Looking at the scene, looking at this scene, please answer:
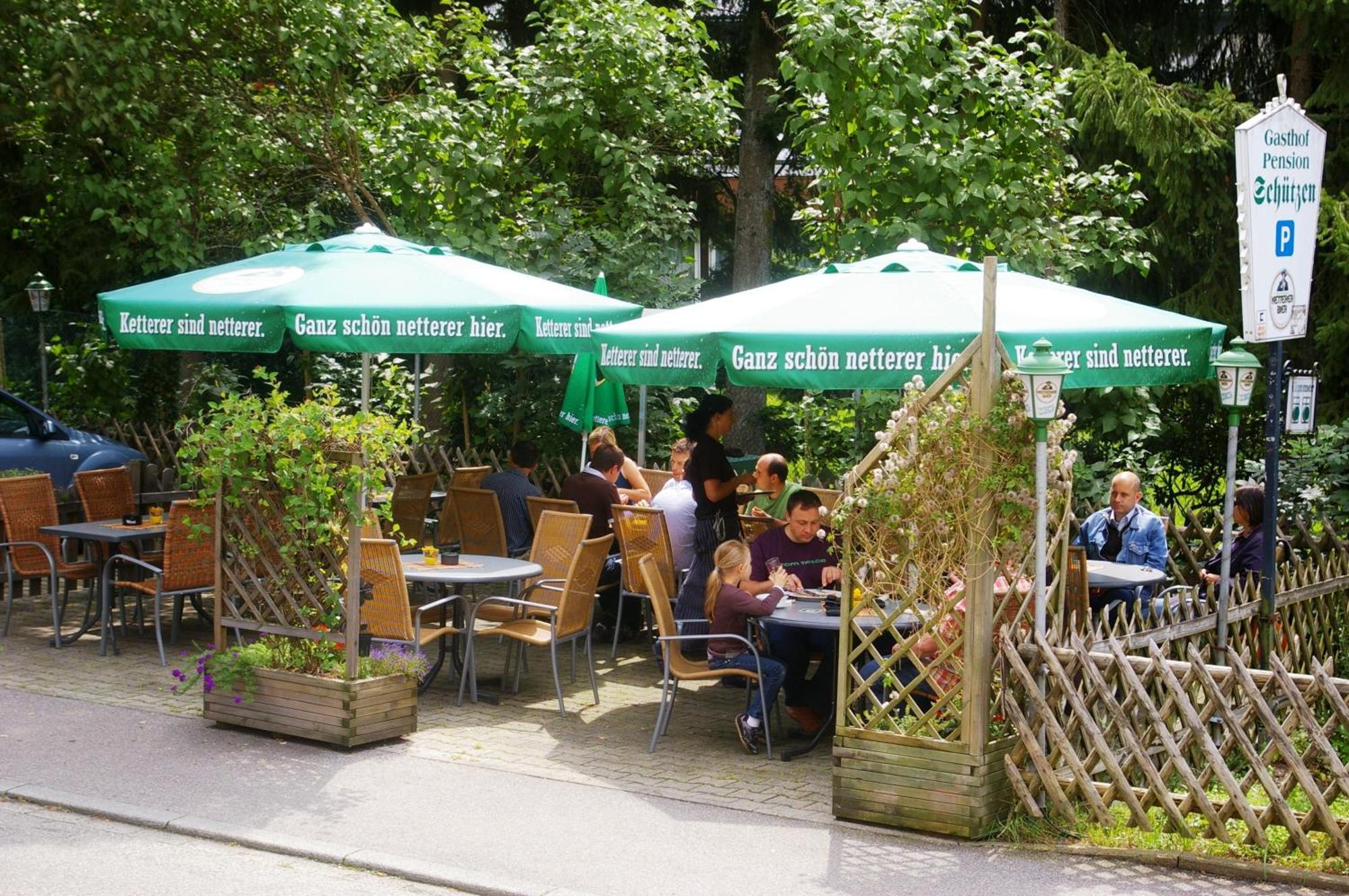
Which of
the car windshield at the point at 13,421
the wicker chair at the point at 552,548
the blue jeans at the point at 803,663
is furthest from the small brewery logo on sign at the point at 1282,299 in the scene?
the car windshield at the point at 13,421

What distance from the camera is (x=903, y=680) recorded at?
7375 mm

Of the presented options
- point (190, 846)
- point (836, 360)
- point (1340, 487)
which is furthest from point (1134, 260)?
point (190, 846)

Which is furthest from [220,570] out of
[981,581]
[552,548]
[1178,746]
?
[1178,746]

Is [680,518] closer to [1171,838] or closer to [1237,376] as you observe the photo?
[1237,376]

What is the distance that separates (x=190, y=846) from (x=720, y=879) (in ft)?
7.38

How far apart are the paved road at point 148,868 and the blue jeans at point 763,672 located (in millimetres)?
2493

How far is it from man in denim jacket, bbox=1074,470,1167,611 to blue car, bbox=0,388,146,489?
9466 millimetres

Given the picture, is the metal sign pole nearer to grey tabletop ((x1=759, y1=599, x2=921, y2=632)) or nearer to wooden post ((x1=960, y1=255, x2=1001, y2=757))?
grey tabletop ((x1=759, y1=599, x2=921, y2=632))

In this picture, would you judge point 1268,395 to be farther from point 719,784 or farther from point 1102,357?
point 719,784

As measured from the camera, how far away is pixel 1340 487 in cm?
1202

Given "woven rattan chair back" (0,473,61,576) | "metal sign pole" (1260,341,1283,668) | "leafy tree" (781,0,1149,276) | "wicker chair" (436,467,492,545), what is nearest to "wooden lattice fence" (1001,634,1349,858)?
"metal sign pole" (1260,341,1283,668)

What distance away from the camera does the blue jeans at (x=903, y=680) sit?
6.99 meters

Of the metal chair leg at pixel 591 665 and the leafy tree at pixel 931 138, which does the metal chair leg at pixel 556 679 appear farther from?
the leafy tree at pixel 931 138

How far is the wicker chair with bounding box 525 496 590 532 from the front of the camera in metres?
10.1
